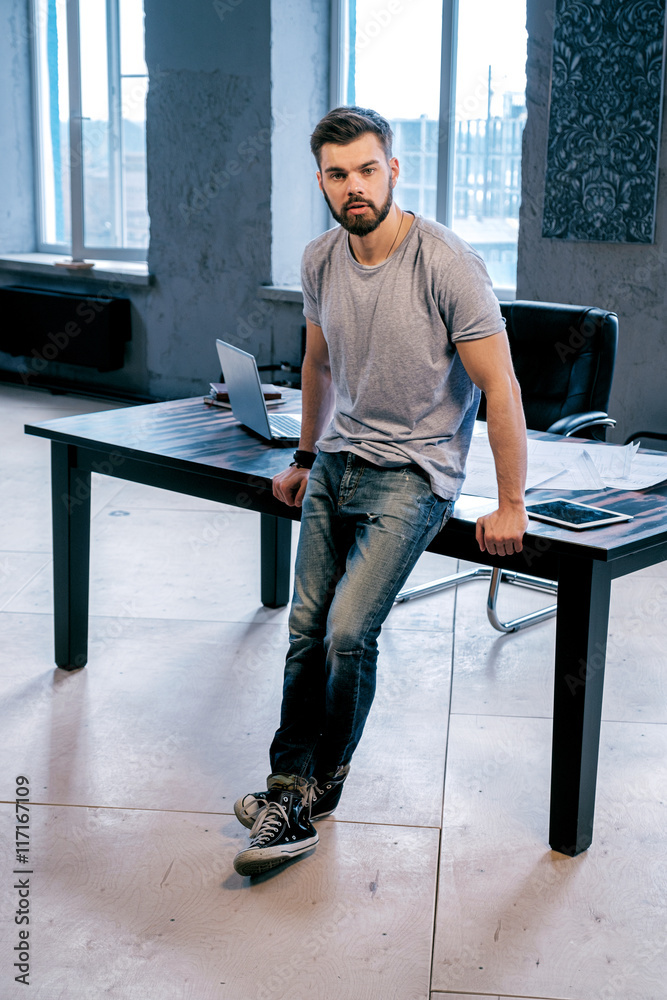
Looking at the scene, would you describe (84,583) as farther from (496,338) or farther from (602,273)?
(602,273)

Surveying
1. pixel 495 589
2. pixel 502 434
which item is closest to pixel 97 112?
pixel 495 589

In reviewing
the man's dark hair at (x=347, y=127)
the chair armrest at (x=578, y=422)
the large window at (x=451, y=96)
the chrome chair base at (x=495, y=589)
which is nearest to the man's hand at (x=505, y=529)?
the man's dark hair at (x=347, y=127)

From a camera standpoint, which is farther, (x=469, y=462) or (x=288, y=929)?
(x=469, y=462)

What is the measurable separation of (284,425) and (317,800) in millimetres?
977

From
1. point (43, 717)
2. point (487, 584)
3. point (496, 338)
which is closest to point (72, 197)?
point (487, 584)

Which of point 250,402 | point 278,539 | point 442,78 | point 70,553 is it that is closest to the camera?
point 250,402

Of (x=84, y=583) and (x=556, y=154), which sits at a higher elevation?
(x=556, y=154)

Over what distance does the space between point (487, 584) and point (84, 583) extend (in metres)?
1.35

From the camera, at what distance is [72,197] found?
21.6ft

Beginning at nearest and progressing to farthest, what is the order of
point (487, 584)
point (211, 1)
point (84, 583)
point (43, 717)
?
1. point (43, 717)
2. point (84, 583)
3. point (487, 584)
4. point (211, 1)

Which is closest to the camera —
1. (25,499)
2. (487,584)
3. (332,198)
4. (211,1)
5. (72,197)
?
(332,198)

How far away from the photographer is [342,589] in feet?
6.40

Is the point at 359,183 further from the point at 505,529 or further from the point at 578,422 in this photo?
the point at 578,422
